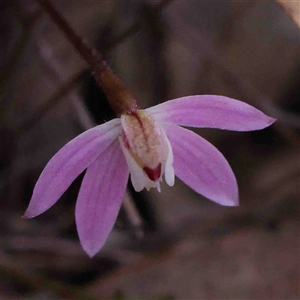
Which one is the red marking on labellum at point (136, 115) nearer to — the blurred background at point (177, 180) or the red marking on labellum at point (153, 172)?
the red marking on labellum at point (153, 172)

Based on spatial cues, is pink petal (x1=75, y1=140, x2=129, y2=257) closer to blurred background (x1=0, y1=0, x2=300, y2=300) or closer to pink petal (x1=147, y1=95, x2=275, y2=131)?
pink petal (x1=147, y1=95, x2=275, y2=131)

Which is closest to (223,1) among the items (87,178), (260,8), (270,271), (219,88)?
(260,8)

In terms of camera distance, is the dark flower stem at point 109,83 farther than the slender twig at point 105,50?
No

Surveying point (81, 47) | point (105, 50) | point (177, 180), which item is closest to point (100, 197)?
point (81, 47)

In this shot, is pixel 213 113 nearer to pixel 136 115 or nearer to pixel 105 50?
pixel 136 115

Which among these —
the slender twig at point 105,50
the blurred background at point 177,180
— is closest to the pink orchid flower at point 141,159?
the slender twig at point 105,50
